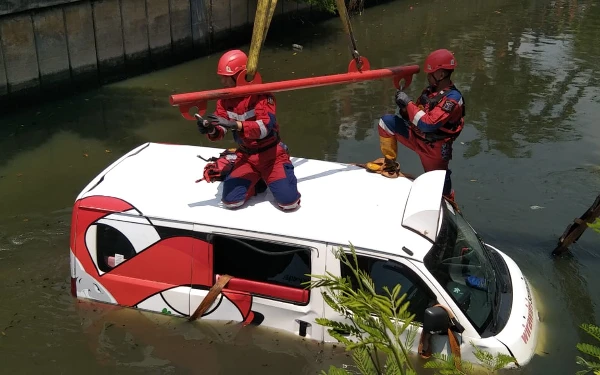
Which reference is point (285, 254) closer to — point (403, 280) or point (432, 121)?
point (403, 280)

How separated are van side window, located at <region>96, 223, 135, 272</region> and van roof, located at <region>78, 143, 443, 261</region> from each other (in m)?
0.30

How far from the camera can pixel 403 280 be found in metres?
4.92

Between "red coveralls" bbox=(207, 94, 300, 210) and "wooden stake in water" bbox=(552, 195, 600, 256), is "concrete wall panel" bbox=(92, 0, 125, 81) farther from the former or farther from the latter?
"wooden stake in water" bbox=(552, 195, 600, 256)

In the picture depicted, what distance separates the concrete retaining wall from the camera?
11.7m

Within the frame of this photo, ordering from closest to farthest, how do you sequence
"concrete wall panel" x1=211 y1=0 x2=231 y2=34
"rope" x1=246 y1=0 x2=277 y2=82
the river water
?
1. "rope" x1=246 y1=0 x2=277 y2=82
2. the river water
3. "concrete wall panel" x1=211 y1=0 x2=231 y2=34

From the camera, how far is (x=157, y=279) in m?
5.50

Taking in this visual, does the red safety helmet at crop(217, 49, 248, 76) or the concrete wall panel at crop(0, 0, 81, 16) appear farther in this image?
the concrete wall panel at crop(0, 0, 81, 16)

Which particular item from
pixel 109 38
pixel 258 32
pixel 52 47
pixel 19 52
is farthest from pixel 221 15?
pixel 258 32

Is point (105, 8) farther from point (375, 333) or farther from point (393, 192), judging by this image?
point (375, 333)

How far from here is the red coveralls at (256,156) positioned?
18.0ft

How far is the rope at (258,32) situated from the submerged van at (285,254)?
1126 mm

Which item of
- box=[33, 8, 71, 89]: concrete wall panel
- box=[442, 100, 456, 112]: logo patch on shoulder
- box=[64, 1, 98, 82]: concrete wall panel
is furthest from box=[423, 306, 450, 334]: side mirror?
box=[64, 1, 98, 82]: concrete wall panel

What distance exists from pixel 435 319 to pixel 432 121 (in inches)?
100

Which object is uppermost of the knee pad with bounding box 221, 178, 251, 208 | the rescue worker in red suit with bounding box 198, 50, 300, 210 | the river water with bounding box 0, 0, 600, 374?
the rescue worker in red suit with bounding box 198, 50, 300, 210
